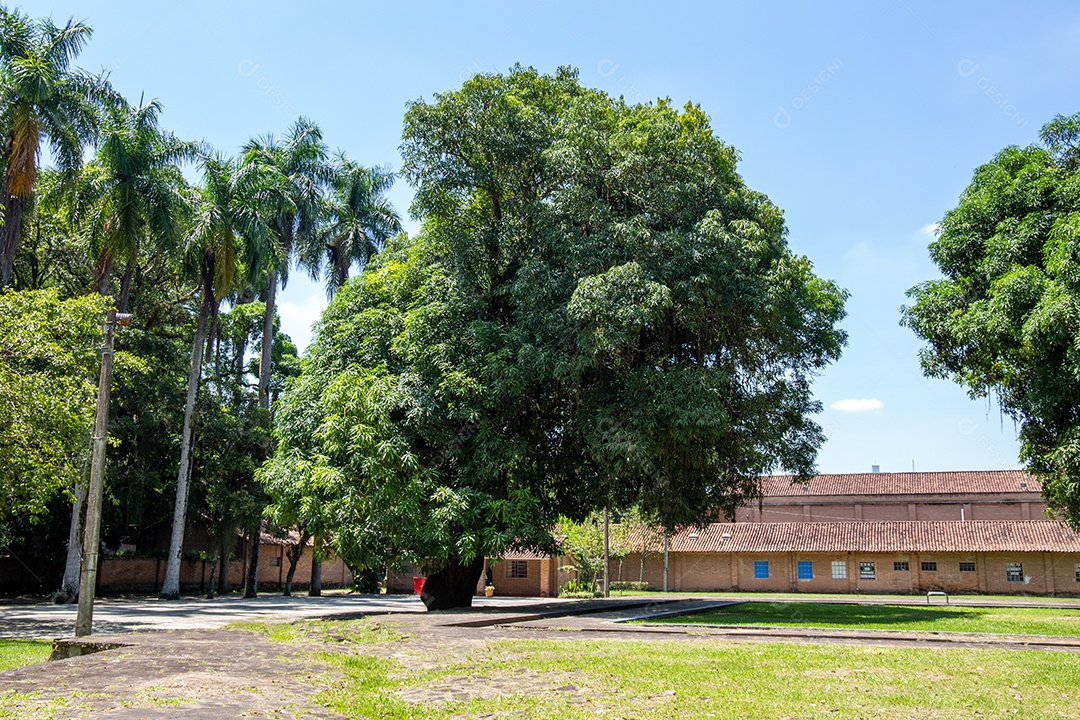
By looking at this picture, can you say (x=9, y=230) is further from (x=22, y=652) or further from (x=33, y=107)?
(x=22, y=652)

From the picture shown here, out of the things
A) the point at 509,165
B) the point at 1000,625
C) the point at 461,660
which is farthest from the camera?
the point at 509,165

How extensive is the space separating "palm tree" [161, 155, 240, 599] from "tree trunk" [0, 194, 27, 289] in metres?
7.16

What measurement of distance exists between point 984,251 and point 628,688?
2060cm

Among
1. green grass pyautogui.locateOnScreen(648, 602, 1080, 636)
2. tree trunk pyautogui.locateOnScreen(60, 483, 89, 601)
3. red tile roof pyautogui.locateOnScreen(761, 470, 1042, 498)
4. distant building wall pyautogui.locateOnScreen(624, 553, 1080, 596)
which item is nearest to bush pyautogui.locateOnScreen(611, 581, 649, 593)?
distant building wall pyautogui.locateOnScreen(624, 553, 1080, 596)

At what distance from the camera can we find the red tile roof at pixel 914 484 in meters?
58.2

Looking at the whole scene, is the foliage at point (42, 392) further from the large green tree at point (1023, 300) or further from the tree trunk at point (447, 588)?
the large green tree at point (1023, 300)

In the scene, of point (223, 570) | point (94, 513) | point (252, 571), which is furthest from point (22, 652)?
point (223, 570)

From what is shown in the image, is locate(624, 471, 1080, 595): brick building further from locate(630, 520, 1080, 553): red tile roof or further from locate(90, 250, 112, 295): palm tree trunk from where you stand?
locate(90, 250, 112, 295): palm tree trunk

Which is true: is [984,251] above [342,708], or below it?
above

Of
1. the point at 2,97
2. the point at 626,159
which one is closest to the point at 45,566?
the point at 2,97

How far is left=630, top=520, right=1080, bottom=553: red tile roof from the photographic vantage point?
4747cm

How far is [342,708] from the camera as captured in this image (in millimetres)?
8406

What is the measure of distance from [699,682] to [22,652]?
11.1 metres

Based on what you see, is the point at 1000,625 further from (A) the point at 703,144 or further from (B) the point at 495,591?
(B) the point at 495,591
